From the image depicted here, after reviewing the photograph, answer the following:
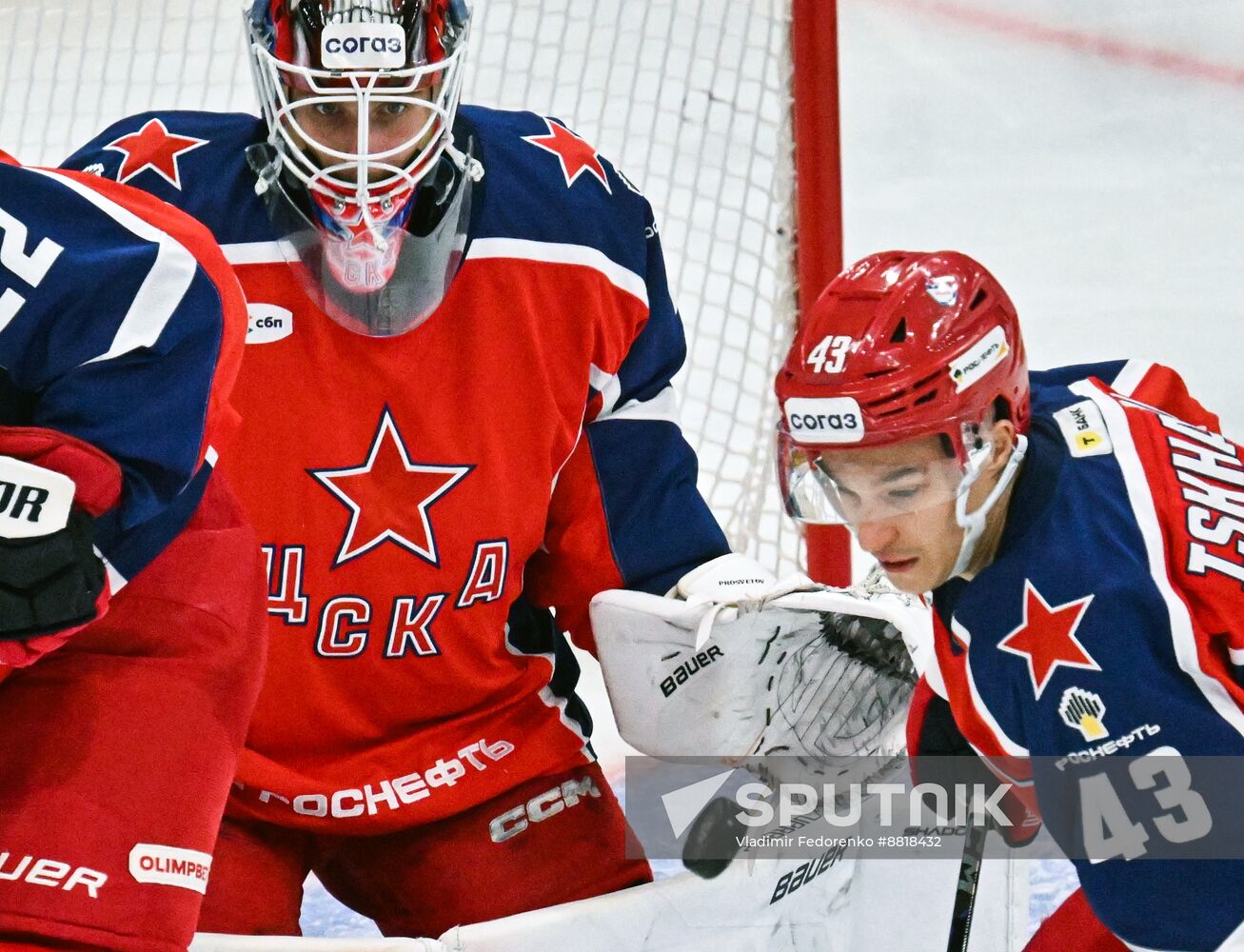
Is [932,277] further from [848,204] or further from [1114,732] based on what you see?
[848,204]

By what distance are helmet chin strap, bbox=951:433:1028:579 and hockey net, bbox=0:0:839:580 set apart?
109 cm

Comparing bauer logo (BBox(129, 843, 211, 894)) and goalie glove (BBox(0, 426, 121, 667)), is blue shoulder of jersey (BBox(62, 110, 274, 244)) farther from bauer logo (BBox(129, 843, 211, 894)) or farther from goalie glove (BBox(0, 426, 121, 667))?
bauer logo (BBox(129, 843, 211, 894))

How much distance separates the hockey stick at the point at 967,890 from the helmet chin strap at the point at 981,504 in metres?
0.41

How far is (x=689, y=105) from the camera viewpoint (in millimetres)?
2656

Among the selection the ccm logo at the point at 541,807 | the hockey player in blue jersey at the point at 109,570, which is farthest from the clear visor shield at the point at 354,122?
the ccm logo at the point at 541,807

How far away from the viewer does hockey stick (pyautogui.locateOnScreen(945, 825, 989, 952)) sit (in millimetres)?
1747

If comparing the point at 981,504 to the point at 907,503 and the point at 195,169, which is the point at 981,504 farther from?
the point at 195,169

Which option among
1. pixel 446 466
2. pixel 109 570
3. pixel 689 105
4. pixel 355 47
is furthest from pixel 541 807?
pixel 689 105

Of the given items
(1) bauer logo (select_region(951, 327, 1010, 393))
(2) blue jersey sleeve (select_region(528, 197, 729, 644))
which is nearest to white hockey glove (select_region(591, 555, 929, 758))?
(2) blue jersey sleeve (select_region(528, 197, 729, 644))

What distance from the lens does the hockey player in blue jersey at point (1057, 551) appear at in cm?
138

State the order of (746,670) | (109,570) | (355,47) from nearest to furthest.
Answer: (109,570), (355,47), (746,670)

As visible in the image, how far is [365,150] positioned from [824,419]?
52cm

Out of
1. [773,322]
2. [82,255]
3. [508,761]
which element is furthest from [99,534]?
[773,322]

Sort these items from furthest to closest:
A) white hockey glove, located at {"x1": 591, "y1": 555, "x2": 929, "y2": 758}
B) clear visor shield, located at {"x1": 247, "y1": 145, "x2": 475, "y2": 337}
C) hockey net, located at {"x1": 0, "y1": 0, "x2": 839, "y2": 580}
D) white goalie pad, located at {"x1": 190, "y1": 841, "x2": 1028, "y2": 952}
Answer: hockey net, located at {"x1": 0, "y1": 0, "x2": 839, "y2": 580}
white hockey glove, located at {"x1": 591, "y1": 555, "x2": 929, "y2": 758}
clear visor shield, located at {"x1": 247, "y1": 145, "x2": 475, "y2": 337}
white goalie pad, located at {"x1": 190, "y1": 841, "x2": 1028, "y2": 952}
